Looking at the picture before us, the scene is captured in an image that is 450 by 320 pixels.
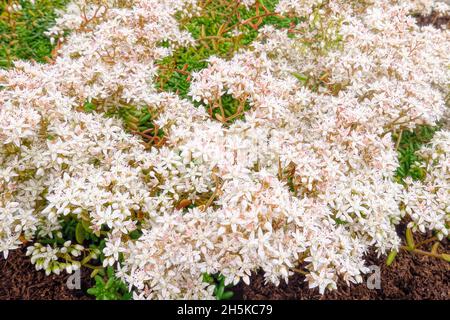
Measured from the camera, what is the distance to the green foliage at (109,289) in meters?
3.03

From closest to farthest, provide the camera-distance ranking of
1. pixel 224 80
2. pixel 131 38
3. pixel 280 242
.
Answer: pixel 280 242, pixel 224 80, pixel 131 38

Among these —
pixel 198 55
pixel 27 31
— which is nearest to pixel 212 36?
pixel 198 55

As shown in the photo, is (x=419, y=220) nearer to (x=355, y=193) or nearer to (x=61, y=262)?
(x=355, y=193)

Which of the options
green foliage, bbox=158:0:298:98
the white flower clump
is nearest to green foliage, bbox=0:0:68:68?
green foliage, bbox=158:0:298:98

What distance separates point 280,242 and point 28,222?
1659 mm

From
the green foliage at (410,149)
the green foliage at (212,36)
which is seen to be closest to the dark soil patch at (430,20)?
the green foliage at (212,36)

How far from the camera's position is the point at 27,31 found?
17.4 feet

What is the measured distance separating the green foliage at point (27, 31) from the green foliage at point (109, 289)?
2869 mm

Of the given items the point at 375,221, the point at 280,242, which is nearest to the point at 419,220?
the point at 375,221

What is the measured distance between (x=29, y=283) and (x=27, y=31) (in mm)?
3414

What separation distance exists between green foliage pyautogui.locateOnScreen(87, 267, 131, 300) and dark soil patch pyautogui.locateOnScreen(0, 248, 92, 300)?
8.4 inches

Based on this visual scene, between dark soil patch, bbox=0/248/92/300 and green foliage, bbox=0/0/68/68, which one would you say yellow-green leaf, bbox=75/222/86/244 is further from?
green foliage, bbox=0/0/68/68

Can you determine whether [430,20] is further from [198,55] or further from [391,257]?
[391,257]

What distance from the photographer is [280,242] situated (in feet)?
8.24
